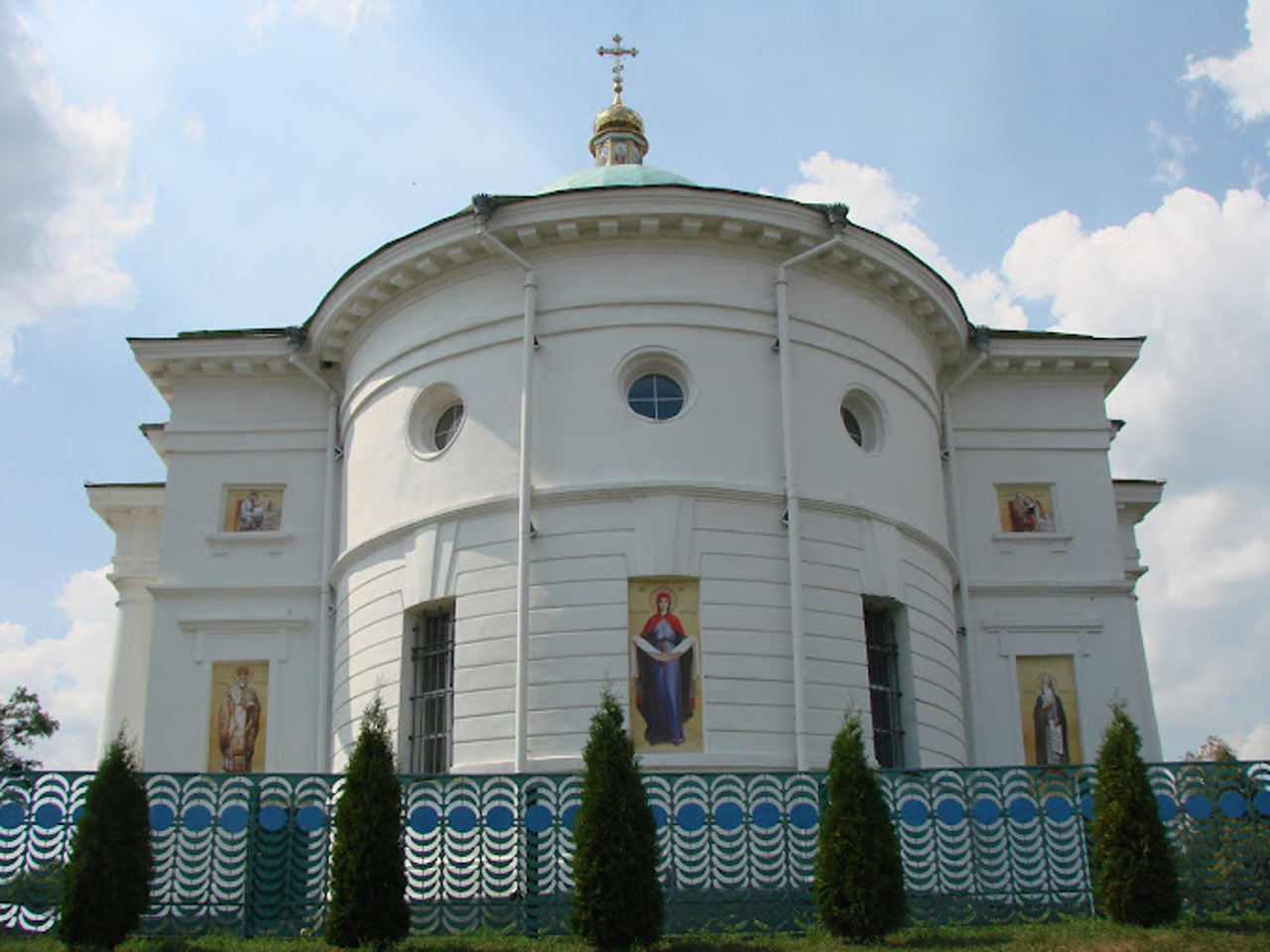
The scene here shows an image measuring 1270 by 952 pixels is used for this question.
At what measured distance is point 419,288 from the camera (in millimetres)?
18641

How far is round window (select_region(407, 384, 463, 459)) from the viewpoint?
1828 cm

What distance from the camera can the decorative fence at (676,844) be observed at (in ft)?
39.2

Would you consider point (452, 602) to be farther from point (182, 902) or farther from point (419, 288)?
point (182, 902)

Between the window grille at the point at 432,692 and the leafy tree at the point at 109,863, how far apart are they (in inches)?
221

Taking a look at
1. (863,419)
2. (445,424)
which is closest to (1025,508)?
(863,419)

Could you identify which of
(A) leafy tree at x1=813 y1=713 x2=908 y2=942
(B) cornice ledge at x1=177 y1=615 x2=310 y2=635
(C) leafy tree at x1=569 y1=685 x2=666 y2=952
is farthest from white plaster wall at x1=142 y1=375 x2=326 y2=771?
(A) leafy tree at x1=813 y1=713 x2=908 y2=942

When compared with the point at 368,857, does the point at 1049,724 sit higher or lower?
higher

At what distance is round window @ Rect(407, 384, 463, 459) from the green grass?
26.1 ft

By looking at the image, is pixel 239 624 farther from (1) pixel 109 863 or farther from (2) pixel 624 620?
(1) pixel 109 863

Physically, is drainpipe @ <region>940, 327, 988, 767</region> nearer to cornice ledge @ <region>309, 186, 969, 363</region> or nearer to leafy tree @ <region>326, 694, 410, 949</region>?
cornice ledge @ <region>309, 186, 969, 363</region>

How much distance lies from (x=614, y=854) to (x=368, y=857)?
204cm

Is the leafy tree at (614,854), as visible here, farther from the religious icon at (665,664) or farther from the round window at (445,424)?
the round window at (445,424)

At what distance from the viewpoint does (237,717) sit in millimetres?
19672

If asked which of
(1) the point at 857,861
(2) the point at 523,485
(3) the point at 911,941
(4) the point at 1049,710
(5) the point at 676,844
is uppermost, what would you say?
(2) the point at 523,485
